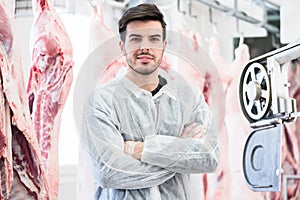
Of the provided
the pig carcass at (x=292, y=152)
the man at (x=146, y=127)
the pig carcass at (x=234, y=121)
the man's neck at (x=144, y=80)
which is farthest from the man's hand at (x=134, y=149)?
the pig carcass at (x=292, y=152)

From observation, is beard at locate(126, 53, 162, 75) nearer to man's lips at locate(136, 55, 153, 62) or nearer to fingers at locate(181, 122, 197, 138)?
man's lips at locate(136, 55, 153, 62)

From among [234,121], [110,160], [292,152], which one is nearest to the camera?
[110,160]

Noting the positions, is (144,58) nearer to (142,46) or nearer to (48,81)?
(142,46)

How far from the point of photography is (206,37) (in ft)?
5.29

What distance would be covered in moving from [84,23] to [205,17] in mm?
529

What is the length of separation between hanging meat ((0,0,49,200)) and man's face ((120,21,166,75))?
24 centimetres

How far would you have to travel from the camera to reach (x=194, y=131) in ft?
3.56

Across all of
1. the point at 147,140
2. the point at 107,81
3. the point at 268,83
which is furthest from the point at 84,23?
the point at 268,83

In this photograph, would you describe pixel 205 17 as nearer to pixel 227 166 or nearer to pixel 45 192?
pixel 227 166

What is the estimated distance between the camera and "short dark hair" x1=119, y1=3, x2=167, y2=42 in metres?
1.09

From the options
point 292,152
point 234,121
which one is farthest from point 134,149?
point 292,152

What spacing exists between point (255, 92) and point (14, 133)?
432 millimetres

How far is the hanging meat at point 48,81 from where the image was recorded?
1008 mm

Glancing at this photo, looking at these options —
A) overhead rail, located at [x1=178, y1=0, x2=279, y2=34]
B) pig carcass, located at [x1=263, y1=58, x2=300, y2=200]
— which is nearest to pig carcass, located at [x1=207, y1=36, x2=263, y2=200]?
overhead rail, located at [x1=178, y1=0, x2=279, y2=34]
